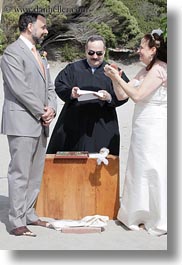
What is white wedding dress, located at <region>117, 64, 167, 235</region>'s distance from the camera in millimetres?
4734

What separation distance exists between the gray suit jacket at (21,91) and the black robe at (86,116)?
63 centimetres

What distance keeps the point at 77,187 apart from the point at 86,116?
63cm

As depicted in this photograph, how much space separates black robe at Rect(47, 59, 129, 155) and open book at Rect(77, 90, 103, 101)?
3.9 inches

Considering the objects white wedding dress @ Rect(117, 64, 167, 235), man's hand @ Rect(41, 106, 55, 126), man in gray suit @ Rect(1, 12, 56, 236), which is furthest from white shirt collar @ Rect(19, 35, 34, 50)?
white wedding dress @ Rect(117, 64, 167, 235)

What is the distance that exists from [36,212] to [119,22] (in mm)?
6571

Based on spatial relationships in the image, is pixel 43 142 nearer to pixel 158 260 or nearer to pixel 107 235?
pixel 107 235

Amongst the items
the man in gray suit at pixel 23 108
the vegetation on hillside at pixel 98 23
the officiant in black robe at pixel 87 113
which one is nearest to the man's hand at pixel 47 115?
the man in gray suit at pixel 23 108

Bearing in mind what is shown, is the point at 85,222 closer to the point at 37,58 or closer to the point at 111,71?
the point at 111,71

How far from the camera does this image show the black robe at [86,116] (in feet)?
17.1

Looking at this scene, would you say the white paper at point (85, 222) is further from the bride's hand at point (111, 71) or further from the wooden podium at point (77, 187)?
the bride's hand at point (111, 71)

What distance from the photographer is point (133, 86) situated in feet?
15.8

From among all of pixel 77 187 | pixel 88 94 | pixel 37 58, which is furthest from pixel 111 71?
pixel 77 187

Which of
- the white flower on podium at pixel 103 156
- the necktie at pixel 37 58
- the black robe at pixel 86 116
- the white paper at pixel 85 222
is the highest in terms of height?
the necktie at pixel 37 58

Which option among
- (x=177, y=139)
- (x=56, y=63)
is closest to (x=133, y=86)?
(x=177, y=139)
